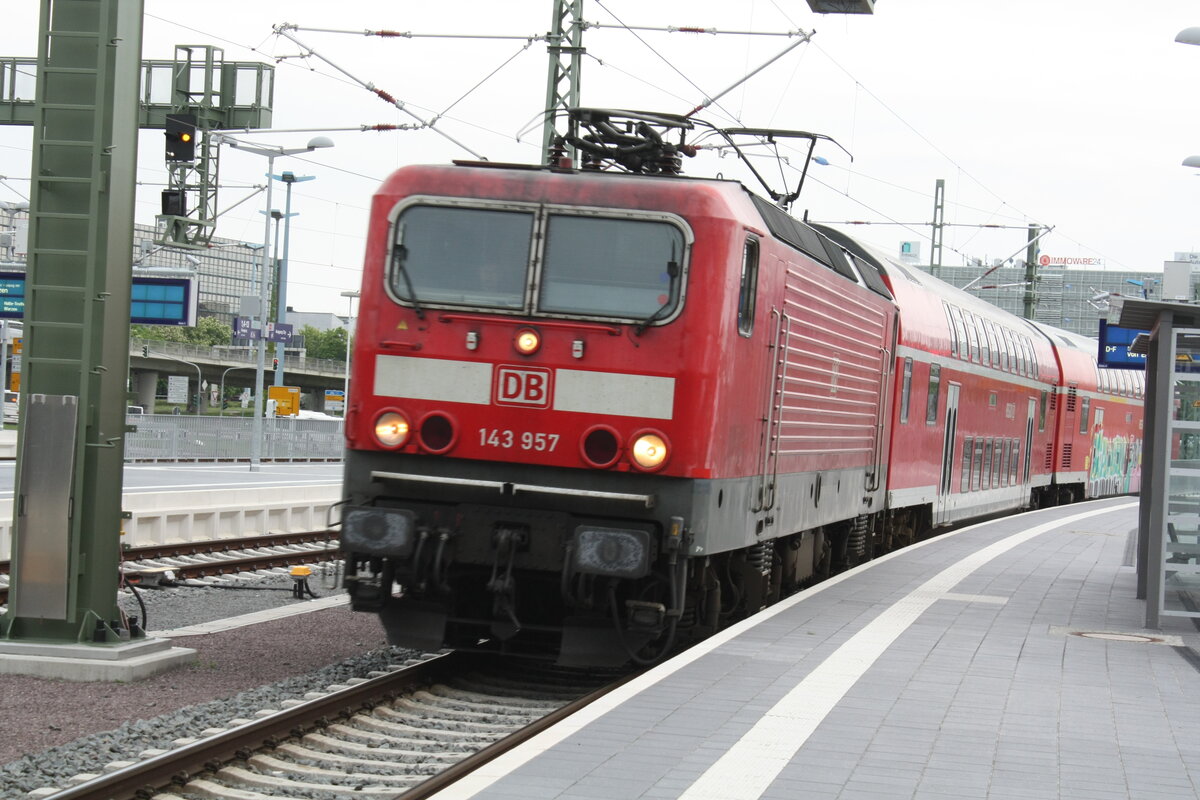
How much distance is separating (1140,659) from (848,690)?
300cm

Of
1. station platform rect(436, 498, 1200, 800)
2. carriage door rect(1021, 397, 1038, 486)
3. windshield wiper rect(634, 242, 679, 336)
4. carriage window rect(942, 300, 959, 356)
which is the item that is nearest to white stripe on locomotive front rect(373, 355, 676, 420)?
windshield wiper rect(634, 242, 679, 336)

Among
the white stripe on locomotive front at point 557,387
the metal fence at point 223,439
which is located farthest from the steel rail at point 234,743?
the metal fence at point 223,439

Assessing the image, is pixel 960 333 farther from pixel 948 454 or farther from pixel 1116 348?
pixel 1116 348

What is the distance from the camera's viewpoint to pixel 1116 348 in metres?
23.8

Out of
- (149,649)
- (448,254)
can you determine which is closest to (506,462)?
(448,254)

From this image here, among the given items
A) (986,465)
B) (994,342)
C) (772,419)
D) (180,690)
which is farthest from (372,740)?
(994,342)

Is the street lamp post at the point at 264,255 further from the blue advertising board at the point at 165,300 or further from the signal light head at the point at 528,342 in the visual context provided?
the signal light head at the point at 528,342

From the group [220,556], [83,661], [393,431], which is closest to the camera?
[393,431]

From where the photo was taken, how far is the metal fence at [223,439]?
130 ft

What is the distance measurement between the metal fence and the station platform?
28932 millimetres

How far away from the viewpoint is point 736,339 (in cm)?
970

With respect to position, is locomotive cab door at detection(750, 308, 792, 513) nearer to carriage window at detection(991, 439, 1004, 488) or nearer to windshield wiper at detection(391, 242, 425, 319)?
windshield wiper at detection(391, 242, 425, 319)

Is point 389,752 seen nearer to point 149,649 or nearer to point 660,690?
point 660,690

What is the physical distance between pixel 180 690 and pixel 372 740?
204 centimetres
